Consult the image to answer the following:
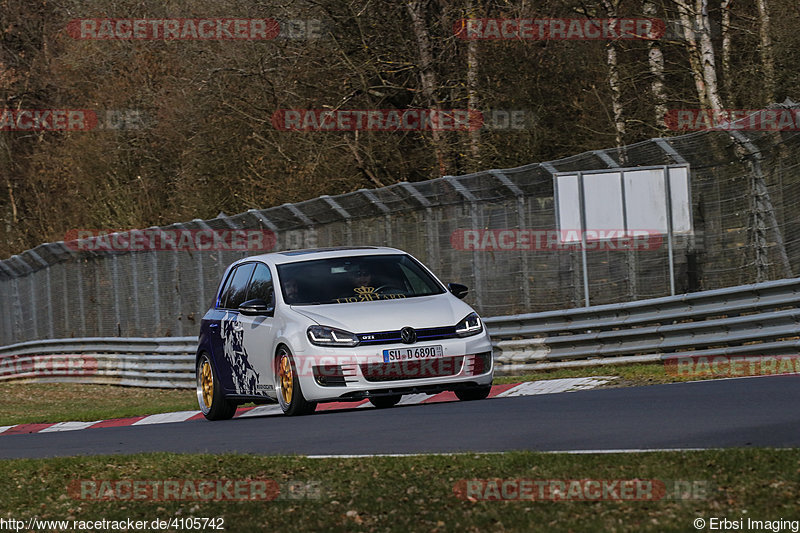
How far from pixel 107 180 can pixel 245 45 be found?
11686 mm

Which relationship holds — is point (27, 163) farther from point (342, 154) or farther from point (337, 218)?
point (337, 218)

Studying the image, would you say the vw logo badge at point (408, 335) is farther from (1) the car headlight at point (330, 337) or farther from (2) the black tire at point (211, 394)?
(2) the black tire at point (211, 394)

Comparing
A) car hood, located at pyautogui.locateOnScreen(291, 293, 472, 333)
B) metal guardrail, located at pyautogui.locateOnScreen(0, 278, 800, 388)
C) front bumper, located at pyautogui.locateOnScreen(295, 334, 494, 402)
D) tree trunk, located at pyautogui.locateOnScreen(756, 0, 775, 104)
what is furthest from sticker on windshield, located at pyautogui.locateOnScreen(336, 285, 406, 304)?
tree trunk, located at pyautogui.locateOnScreen(756, 0, 775, 104)

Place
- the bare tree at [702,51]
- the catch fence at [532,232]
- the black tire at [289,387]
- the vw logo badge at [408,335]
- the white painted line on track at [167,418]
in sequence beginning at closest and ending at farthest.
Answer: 1. the vw logo badge at [408,335]
2. the black tire at [289,387]
3. the catch fence at [532,232]
4. the white painted line on track at [167,418]
5. the bare tree at [702,51]

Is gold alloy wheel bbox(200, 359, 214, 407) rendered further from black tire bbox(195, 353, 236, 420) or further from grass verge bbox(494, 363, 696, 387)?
grass verge bbox(494, 363, 696, 387)

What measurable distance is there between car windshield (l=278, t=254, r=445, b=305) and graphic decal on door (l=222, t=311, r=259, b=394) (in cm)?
82

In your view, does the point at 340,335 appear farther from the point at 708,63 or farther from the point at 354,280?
the point at 708,63

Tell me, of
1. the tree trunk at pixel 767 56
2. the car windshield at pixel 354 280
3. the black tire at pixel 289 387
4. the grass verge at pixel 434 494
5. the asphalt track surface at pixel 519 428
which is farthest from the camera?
the tree trunk at pixel 767 56

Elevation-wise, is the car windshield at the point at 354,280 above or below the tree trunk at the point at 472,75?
below

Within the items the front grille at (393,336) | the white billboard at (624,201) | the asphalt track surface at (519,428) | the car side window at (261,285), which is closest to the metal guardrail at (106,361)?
the white billboard at (624,201)

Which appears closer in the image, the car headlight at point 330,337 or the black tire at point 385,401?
the car headlight at point 330,337

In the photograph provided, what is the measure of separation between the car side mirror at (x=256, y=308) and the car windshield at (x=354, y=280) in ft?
0.65

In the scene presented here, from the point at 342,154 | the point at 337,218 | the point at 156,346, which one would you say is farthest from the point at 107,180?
the point at 337,218

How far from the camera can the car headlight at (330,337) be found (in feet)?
39.2
